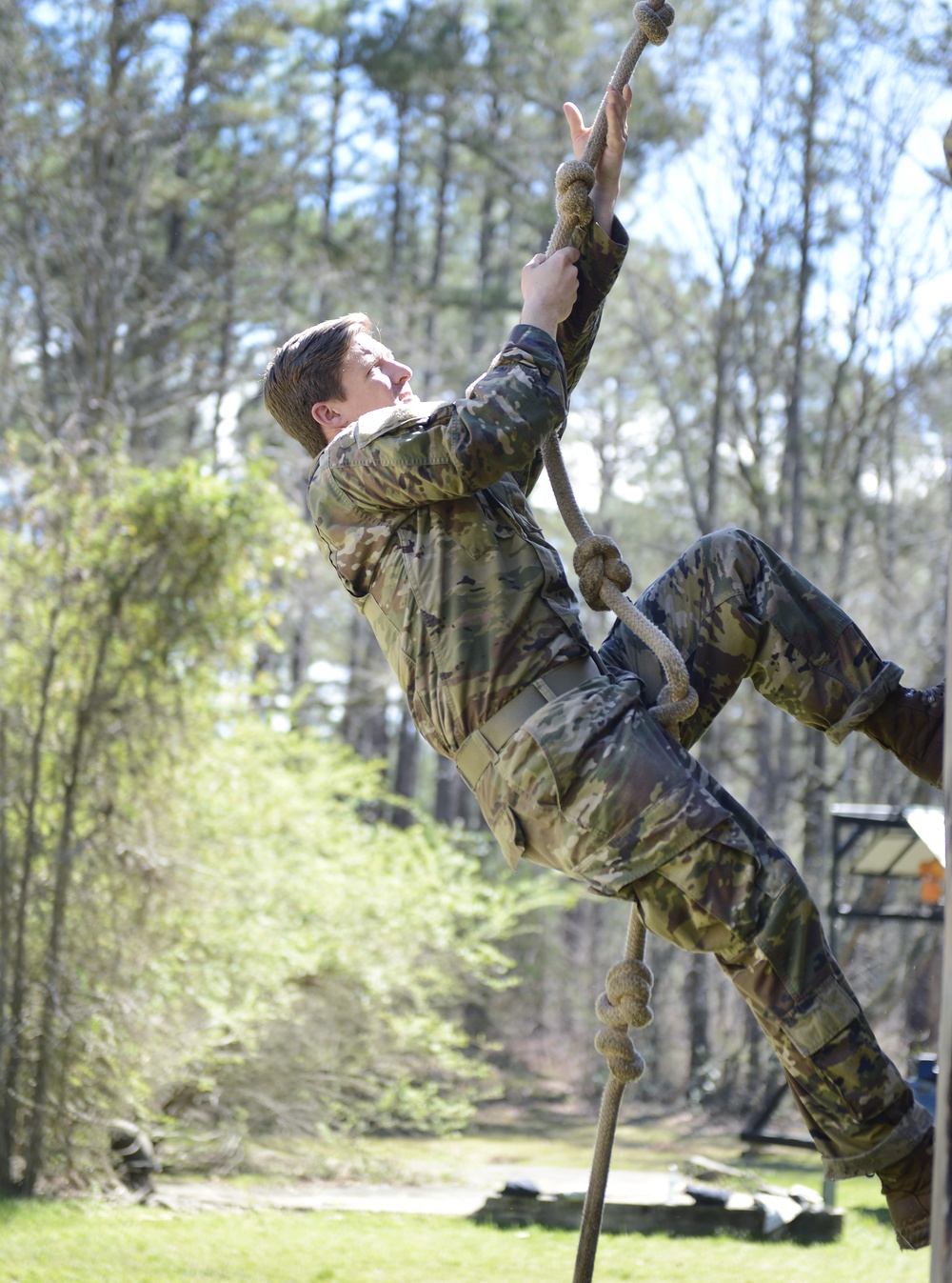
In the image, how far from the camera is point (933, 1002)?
1462 centimetres

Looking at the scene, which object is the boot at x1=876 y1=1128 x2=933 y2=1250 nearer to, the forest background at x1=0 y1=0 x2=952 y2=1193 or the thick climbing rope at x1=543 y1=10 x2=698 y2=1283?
the thick climbing rope at x1=543 y1=10 x2=698 y2=1283

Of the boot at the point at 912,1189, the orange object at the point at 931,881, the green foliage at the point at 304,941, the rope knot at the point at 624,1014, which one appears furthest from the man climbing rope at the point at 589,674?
the orange object at the point at 931,881

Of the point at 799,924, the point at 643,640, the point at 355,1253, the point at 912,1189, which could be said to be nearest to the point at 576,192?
the point at 643,640

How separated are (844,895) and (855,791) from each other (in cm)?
188

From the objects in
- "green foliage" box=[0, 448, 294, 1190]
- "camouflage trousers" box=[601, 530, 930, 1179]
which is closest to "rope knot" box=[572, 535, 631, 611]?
"camouflage trousers" box=[601, 530, 930, 1179]

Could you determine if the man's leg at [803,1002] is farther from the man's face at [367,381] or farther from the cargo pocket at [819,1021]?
the man's face at [367,381]

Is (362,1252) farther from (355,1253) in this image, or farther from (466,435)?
(466,435)

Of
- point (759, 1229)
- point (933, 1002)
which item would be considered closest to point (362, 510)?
point (759, 1229)

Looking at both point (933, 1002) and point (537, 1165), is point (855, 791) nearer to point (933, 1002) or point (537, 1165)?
point (933, 1002)

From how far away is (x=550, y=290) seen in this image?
2.45 meters

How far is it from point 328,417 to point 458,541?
475 millimetres

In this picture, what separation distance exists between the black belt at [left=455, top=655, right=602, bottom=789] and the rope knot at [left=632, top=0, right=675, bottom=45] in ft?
4.50

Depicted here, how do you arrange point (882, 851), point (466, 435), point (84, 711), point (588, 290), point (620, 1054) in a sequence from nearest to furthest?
point (466, 435), point (620, 1054), point (588, 290), point (84, 711), point (882, 851)

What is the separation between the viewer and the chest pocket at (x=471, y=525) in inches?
92.4
